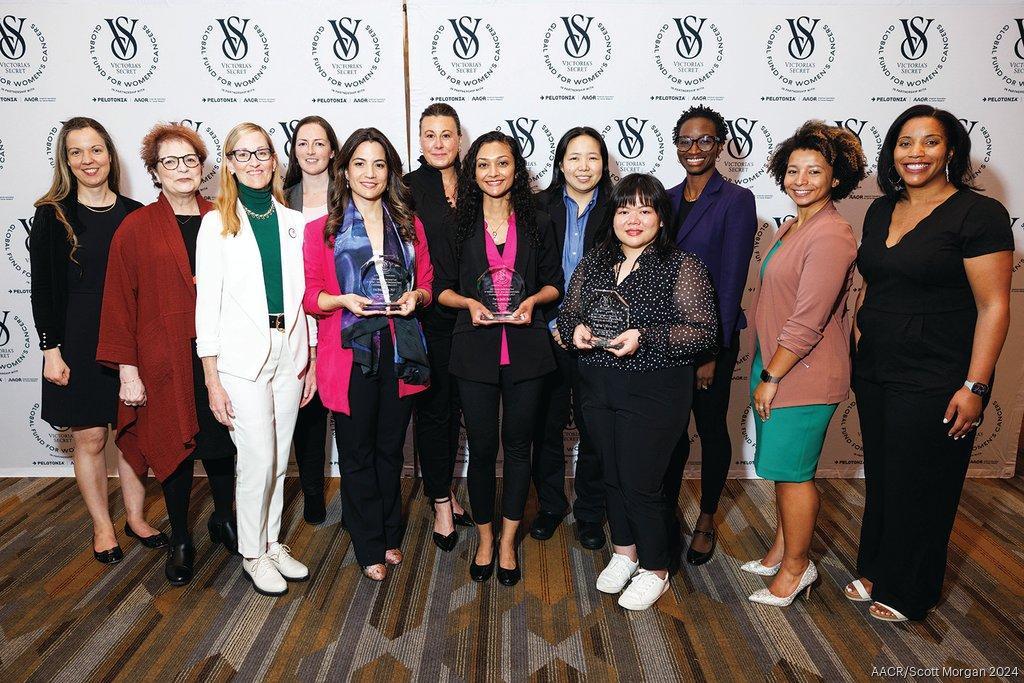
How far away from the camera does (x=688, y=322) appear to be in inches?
88.3

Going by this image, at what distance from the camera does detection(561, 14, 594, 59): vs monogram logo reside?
3.49 m

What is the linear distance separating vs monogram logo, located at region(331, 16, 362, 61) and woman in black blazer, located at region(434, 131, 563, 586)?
4.78 feet

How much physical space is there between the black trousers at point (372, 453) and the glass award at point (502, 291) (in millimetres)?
417

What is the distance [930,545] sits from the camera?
234 cm

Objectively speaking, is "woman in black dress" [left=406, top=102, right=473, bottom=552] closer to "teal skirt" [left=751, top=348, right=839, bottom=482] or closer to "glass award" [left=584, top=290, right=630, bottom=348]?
"glass award" [left=584, top=290, right=630, bottom=348]

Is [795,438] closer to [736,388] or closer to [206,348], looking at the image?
[736,388]

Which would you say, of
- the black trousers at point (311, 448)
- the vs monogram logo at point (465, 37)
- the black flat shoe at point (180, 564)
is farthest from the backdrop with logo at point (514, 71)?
the black flat shoe at point (180, 564)

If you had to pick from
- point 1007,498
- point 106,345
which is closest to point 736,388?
point 1007,498

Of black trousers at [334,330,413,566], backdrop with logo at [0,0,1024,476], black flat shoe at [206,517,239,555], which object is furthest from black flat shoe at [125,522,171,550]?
backdrop with logo at [0,0,1024,476]

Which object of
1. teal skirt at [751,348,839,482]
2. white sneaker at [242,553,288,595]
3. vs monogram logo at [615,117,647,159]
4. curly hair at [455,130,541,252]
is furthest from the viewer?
vs monogram logo at [615,117,647,159]

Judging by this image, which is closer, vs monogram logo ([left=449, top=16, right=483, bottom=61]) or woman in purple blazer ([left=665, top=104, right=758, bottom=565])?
woman in purple blazer ([left=665, top=104, right=758, bottom=565])

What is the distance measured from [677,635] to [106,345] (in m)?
2.30

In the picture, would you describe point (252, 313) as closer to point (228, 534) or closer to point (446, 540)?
point (228, 534)

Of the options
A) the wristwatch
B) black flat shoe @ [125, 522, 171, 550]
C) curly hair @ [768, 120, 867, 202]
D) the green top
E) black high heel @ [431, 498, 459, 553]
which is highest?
curly hair @ [768, 120, 867, 202]
